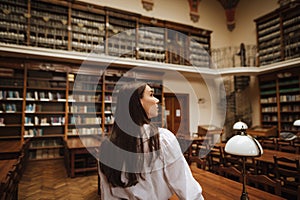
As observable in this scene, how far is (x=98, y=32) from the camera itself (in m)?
6.35

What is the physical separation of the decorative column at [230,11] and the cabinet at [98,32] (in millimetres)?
2067

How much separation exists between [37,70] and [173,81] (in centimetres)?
464

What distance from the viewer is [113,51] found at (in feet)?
21.3

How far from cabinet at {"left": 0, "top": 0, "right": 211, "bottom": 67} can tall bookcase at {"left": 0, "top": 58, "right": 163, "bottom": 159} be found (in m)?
0.63

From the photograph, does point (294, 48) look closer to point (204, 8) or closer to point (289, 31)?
point (289, 31)

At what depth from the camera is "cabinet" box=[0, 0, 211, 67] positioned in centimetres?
530

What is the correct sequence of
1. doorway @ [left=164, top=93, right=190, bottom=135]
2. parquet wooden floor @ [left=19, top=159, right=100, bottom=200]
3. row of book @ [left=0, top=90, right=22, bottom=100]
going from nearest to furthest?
parquet wooden floor @ [left=19, top=159, right=100, bottom=200]
row of book @ [left=0, top=90, right=22, bottom=100]
doorway @ [left=164, top=93, right=190, bottom=135]

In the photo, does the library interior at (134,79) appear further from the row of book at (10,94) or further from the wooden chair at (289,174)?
the wooden chair at (289,174)

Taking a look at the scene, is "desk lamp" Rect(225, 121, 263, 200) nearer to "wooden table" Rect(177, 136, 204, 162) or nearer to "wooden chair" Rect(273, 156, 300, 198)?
"wooden table" Rect(177, 136, 204, 162)

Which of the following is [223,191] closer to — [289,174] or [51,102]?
[289,174]

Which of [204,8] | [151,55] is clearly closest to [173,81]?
[151,55]

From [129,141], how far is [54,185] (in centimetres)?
352

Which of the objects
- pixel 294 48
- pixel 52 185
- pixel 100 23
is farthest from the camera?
pixel 294 48

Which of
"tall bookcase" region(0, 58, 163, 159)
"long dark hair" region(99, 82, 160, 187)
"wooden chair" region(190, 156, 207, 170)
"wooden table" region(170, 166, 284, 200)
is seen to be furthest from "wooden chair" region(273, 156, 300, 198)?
"tall bookcase" region(0, 58, 163, 159)
